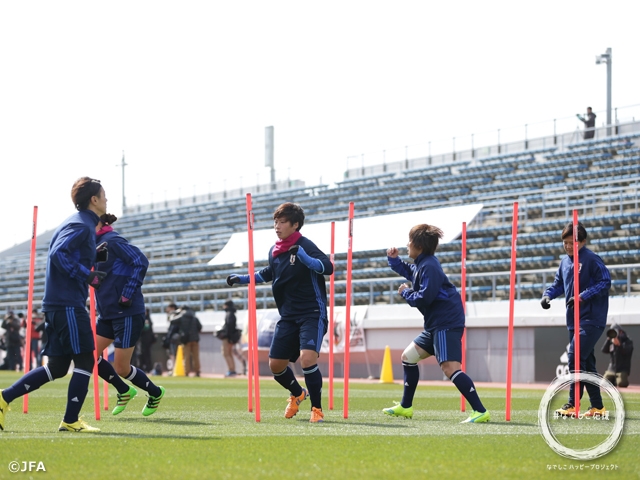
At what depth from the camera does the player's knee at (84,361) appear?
6.70 meters

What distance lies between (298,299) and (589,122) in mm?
22631

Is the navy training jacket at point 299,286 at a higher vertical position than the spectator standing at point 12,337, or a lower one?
higher

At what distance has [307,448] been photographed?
575 centimetres

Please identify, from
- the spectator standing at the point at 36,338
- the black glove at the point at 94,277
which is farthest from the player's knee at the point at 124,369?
the spectator standing at the point at 36,338

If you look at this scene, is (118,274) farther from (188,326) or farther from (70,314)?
(188,326)

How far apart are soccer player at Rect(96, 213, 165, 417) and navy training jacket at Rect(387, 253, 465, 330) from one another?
6.87 feet

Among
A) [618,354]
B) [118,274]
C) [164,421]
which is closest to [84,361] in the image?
[164,421]

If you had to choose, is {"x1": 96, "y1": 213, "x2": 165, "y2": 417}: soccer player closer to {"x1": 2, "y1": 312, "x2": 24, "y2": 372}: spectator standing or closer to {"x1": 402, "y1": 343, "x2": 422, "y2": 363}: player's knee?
{"x1": 402, "y1": 343, "x2": 422, "y2": 363}: player's knee

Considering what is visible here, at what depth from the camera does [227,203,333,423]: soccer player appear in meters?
7.91

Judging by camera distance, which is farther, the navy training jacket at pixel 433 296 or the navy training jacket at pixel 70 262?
the navy training jacket at pixel 433 296

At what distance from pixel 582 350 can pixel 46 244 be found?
39.8m

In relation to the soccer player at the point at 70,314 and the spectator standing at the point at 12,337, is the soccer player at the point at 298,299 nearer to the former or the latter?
the soccer player at the point at 70,314

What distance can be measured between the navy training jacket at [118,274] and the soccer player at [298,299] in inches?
44.0

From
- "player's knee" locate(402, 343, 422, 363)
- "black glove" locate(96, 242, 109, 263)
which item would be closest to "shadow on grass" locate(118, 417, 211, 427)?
"black glove" locate(96, 242, 109, 263)
